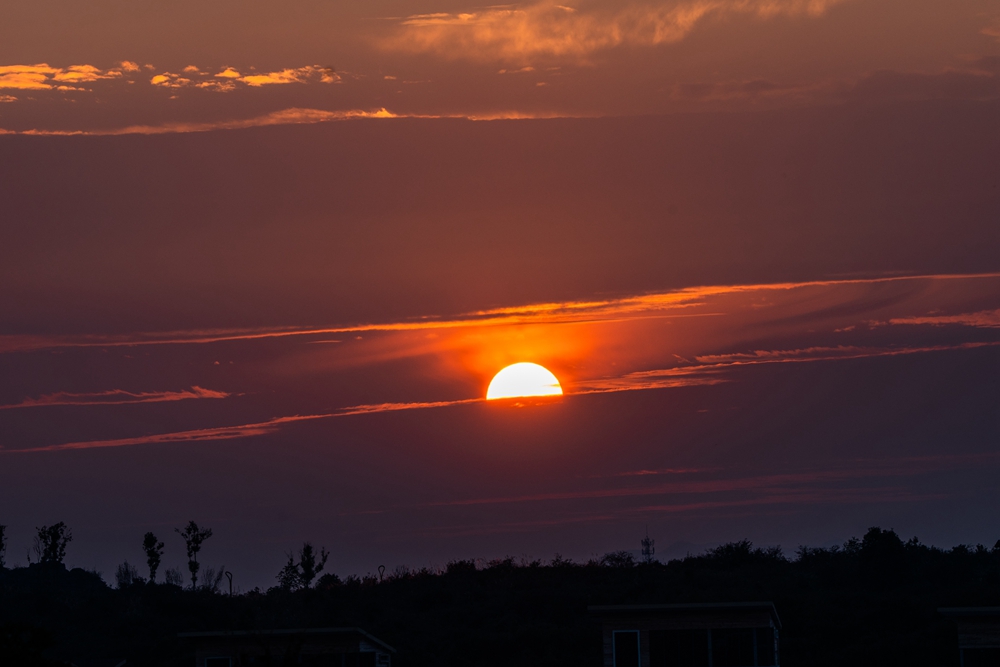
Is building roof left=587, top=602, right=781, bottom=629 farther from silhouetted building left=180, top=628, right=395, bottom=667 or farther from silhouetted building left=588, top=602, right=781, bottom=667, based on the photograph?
silhouetted building left=180, top=628, right=395, bottom=667

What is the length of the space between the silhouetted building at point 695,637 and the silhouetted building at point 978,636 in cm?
697

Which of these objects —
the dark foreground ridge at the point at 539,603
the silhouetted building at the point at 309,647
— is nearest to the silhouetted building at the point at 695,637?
the silhouetted building at the point at 309,647

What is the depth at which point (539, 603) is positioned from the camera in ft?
288

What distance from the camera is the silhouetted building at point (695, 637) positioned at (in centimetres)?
4553

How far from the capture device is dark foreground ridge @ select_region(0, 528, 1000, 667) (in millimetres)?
72062

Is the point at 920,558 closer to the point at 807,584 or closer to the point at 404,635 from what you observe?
the point at 807,584

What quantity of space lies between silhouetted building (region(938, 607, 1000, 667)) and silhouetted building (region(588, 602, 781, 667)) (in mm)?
6968

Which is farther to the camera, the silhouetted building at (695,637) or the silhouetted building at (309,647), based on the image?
the silhouetted building at (309,647)

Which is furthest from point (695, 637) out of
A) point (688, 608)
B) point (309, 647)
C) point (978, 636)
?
point (309, 647)

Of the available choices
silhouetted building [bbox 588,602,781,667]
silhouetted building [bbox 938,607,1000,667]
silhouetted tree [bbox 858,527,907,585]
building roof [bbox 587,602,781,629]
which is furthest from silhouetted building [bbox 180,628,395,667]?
silhouetted tree [bbox 858,527,907,585]

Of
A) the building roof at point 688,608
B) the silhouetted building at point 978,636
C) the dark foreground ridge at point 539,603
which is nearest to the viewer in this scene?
the silhouetted building at point 978,636

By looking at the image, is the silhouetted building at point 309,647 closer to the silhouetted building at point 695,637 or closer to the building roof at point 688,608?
the building roof at point 688,608

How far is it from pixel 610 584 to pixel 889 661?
31414 millimetres

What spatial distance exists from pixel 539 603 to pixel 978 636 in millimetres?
48449
